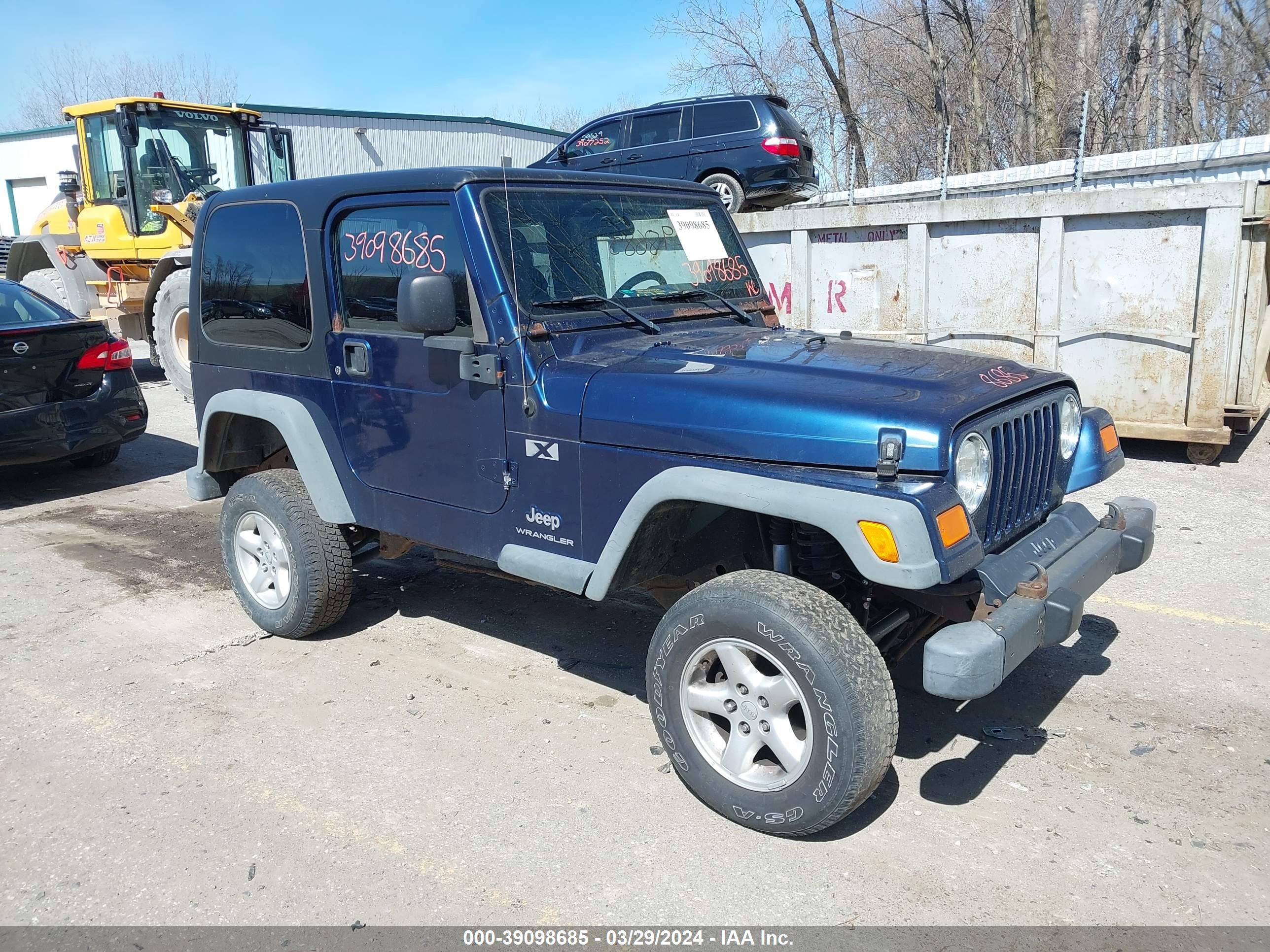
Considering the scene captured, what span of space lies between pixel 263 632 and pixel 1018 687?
3.50 metres

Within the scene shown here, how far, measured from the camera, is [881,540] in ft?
9.07

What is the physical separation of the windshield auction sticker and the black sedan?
5.22m

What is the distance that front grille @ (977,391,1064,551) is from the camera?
3.12m

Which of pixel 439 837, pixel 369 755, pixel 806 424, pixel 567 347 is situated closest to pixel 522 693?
pixel 369 755

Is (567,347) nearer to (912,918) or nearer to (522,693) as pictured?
(522,693)

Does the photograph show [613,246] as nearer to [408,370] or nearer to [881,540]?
[408,370]

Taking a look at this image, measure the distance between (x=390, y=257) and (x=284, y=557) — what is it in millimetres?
1584

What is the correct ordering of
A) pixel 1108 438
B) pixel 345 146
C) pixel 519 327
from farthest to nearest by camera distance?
pixel 345 146 < pixel 1108 438 < pixel 519 327

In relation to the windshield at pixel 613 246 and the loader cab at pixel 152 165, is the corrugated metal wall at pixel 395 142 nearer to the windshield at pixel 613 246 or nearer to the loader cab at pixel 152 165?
the loader cab at pixel 152 165

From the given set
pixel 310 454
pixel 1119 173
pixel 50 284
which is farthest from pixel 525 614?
pixel 1119 173

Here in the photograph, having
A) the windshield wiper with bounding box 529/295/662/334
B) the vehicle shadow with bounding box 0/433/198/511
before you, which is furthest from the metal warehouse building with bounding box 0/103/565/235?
the windshield wiper with bounding box 529/295/662/334

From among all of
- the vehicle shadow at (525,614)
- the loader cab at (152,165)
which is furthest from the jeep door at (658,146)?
the vehicle shadow at (525,614)

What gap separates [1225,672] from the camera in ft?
13.7

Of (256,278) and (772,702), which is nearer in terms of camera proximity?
(772,702)
